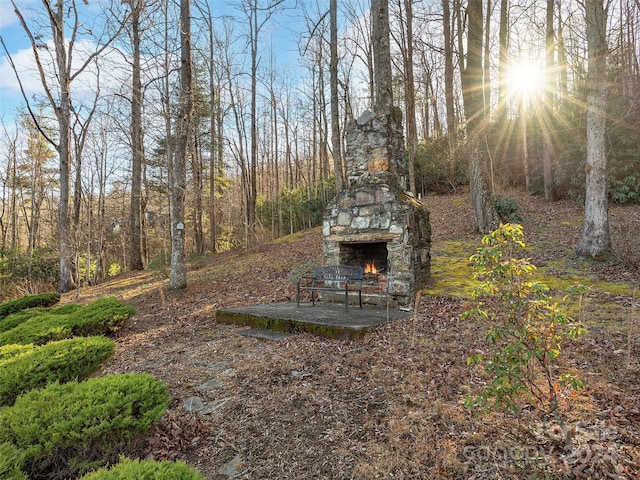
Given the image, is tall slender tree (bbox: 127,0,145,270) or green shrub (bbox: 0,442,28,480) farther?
tall slender tree (bbox: 127,0,145,270)

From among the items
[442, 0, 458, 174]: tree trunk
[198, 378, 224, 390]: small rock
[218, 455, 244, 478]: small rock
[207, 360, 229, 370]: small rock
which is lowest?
[218, 455, 244, 478]: small rock

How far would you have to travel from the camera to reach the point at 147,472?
1.76 meters

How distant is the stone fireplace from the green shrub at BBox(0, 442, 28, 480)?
197 inches

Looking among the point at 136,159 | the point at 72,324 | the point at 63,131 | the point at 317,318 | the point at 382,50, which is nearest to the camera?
the point at 317,318

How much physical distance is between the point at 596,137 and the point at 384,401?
7.21 m

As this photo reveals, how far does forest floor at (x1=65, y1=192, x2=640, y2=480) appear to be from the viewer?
2191mm

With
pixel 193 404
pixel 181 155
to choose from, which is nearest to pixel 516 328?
pixel 193 404

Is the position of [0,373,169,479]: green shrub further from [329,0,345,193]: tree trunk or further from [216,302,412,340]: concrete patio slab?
[329,0,345,193]: tree trunk

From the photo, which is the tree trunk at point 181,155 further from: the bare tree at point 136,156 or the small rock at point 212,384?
the small rock at point 212,384

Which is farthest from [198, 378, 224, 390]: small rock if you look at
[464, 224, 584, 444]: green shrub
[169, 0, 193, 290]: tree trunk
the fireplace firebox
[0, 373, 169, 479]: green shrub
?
[169, 0, 193, 290]: tree trunk

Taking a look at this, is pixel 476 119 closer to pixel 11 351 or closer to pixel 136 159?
pixel 11 351

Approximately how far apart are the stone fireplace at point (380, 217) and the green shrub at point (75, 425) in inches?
169

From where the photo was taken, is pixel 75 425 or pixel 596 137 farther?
pixel 596 137

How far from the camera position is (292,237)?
47.3ft
